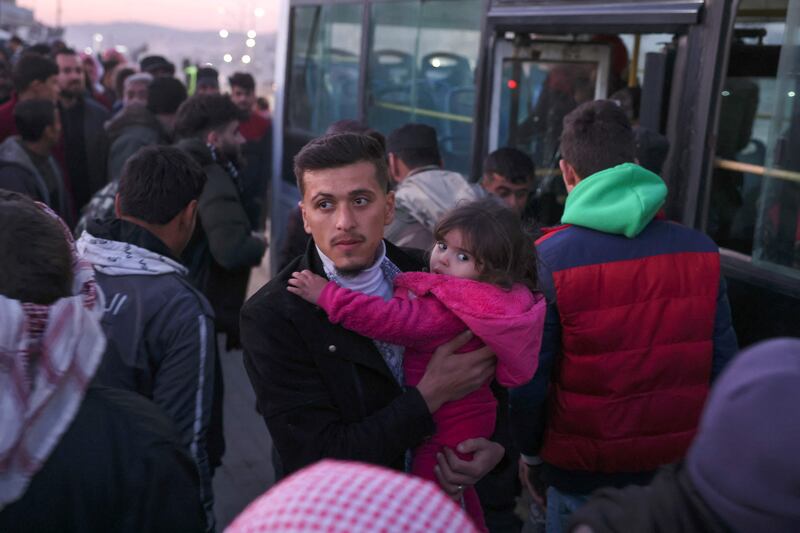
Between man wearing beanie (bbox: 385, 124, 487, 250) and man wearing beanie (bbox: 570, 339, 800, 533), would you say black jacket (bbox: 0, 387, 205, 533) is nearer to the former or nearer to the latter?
man wearing beanie (bbox: 570, 339, 800, 533)

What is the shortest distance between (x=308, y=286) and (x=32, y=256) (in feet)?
1.85

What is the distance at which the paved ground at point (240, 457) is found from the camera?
4703mm

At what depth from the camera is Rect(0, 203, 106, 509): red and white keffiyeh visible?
1.59 metres

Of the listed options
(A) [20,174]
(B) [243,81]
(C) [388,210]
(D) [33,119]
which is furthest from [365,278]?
(B) [243,81]

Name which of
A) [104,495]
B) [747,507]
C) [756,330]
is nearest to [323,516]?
[747,507]

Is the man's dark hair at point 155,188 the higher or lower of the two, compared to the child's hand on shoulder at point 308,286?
higher

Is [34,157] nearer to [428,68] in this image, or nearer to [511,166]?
[428,68]

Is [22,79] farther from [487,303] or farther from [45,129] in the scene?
[487,303]

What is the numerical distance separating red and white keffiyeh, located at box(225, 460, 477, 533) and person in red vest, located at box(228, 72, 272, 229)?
6.53 metres

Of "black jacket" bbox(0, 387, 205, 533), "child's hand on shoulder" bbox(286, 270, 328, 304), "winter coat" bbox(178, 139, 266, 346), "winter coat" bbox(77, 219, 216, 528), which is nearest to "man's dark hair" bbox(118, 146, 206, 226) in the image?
"winter coat" bbox(77, 219, 216, 528)

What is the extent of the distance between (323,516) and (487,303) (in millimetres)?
1163

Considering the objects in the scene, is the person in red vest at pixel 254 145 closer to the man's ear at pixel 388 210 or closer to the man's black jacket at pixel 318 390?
the man's ear at pixel 388 210

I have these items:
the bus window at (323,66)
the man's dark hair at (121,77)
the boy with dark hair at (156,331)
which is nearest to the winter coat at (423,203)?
the boy with dark hair at (156,331)

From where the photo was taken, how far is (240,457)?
527cm
